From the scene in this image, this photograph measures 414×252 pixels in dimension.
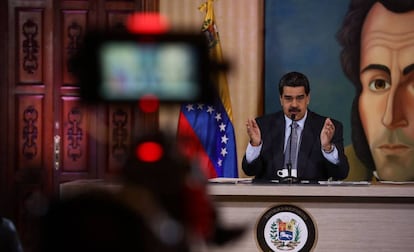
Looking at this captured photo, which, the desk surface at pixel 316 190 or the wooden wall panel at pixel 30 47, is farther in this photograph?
the wooden wall panel at pixel 30 47

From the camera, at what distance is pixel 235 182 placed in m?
4.69

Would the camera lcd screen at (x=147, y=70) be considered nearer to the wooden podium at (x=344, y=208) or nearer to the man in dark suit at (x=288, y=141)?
the wooden podium at (x=344, y=208)

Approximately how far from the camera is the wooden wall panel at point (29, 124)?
6660 mm

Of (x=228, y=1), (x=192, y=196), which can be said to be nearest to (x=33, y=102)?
(x=228, y=1)

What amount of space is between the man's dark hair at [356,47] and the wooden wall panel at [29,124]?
8.71 ft

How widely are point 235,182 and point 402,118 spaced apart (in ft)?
7.71

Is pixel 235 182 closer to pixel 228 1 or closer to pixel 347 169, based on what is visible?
pixel 347 169

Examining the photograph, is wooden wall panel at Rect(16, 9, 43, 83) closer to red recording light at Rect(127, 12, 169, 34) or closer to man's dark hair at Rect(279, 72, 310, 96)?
man's dark hair at Rect(279, 72, 310, 96)

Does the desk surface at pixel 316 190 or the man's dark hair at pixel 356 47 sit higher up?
the man's dark hair at pixel 356 47

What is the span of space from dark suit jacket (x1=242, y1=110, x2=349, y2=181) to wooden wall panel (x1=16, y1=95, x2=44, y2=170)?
1.93 meters

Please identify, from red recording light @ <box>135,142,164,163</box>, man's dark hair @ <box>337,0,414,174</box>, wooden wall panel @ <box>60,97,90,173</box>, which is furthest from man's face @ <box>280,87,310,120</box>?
red recording light @ <box>135,142,164,163</box>

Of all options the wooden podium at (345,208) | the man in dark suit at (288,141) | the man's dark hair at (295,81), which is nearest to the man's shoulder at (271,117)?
the man in dark suit at (288,141)

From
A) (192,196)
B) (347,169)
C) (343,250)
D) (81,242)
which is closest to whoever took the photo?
(81,242)

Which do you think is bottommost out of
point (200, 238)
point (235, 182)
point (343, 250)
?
point (343, 250)
